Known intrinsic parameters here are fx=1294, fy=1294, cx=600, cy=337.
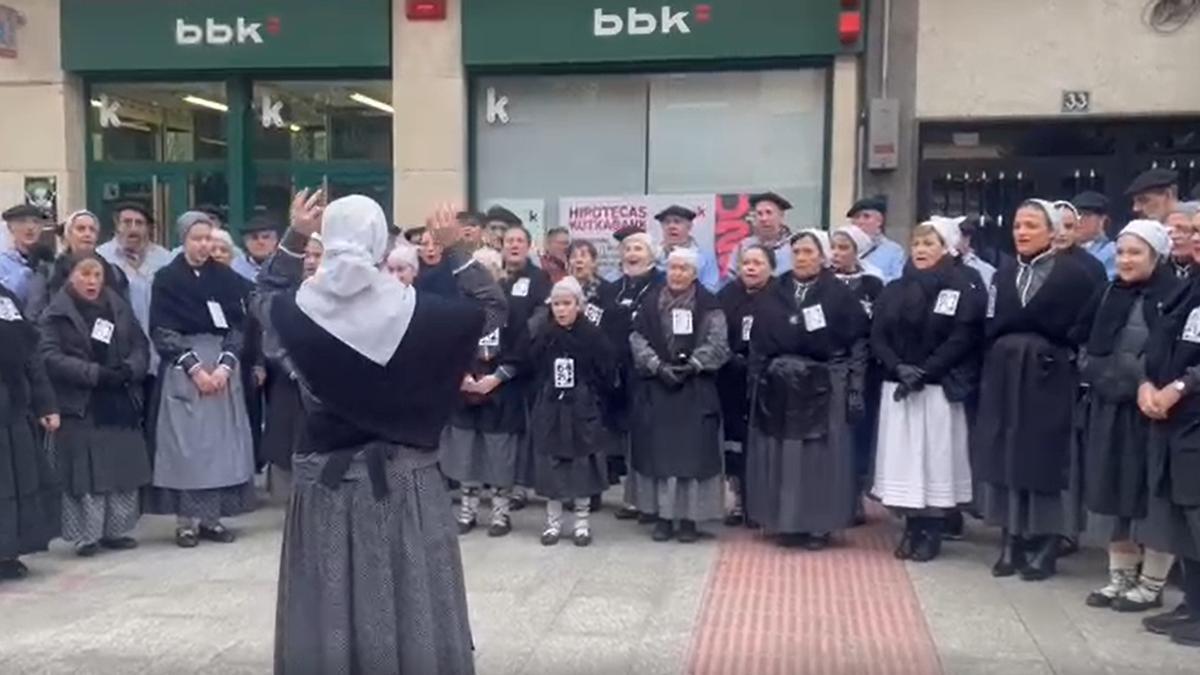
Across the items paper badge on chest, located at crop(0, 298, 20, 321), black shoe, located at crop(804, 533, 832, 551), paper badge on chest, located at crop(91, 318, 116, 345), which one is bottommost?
black shoe, located at crop(804, 533, 832, 551)

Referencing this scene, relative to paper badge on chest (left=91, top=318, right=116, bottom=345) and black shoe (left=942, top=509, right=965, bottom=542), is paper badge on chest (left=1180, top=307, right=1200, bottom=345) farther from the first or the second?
paper badge on chest (left=91, top=318, right=116, bottom=345)

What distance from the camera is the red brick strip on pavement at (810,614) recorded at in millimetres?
5855

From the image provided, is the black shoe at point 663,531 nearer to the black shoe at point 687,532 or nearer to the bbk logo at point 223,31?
the black shoe at point 687,532

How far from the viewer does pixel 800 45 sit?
11.8 meters

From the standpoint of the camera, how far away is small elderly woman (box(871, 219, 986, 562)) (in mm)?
7488

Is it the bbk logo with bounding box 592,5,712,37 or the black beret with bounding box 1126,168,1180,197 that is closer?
the black beret with bounding box 1126,168,1180,197

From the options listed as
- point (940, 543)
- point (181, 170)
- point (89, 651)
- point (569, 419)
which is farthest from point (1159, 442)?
point (181, 170)

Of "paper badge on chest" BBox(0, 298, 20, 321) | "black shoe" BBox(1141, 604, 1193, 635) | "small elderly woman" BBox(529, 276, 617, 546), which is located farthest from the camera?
"small elderly woman" BBox(529, 276, 617, 546)

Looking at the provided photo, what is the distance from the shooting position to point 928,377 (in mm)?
7535

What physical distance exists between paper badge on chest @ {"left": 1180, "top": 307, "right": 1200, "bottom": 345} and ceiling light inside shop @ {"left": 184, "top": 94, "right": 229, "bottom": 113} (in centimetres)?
1001

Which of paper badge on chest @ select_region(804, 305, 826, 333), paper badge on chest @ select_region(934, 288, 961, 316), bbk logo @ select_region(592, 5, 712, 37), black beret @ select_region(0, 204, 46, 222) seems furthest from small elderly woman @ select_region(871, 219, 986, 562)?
black beret @ select_region(0, 204, 46, 222)

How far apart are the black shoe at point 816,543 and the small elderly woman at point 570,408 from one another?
132 cm

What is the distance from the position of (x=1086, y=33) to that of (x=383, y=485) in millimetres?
9404

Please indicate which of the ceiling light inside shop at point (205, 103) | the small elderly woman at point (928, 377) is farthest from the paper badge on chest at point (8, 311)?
the ceiling light inside shop at point (205, 103)
